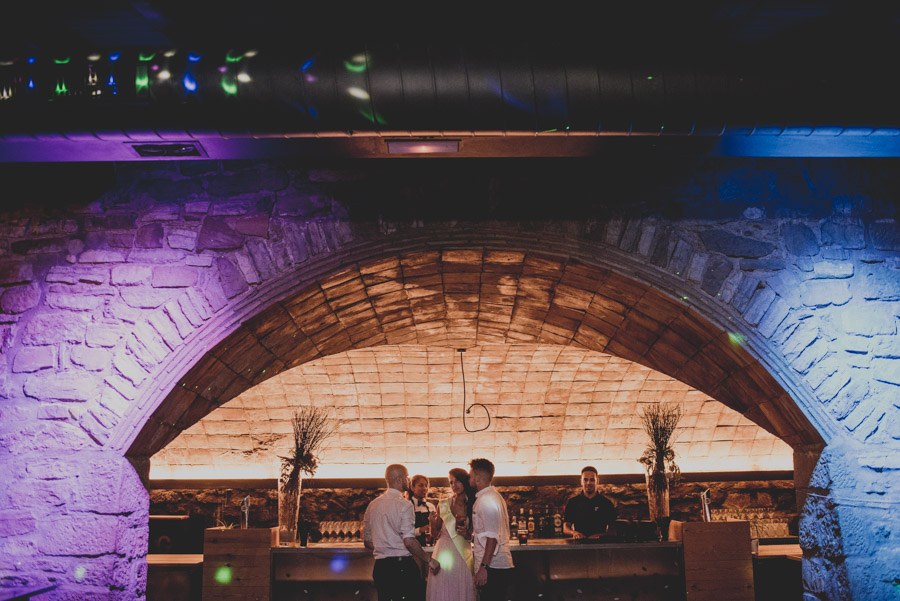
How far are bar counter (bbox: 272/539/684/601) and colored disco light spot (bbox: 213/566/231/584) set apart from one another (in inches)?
15.4

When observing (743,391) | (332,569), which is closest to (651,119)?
(743,391)

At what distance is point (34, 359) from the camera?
3572mm

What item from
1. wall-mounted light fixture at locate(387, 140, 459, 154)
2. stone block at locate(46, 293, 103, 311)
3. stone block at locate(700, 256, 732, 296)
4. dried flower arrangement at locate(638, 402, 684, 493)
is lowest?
dried flower arrangement at locate(638, 402, 684, 493)

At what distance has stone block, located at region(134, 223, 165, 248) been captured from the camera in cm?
371

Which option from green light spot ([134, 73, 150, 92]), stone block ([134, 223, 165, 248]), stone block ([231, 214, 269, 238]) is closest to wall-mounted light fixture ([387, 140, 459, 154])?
stone block ([231, 214, 269, 238])

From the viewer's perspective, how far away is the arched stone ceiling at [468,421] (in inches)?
301

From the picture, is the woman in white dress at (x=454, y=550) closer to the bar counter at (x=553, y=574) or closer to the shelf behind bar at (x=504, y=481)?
the bar counter at (x=553, y=574)

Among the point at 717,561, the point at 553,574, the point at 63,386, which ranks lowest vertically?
the point at 553,574

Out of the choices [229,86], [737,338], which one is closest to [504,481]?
[737,338]

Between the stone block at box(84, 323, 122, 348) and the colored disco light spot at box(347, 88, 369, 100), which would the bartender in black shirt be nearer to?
the stone block at box(84, 323, 122, 348)

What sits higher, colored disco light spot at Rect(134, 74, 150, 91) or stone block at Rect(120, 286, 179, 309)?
colored disco light spot at Rect(134, 74, 150, 91)

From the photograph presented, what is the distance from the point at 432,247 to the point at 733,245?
1704 mm

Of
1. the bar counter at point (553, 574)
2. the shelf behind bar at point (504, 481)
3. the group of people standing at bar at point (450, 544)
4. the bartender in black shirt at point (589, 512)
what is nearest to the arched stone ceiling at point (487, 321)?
the group of people standing at bar at point (450, 544)

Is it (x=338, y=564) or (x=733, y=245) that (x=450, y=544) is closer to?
(x=338, y=564)
